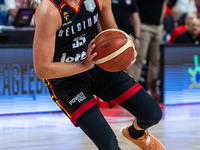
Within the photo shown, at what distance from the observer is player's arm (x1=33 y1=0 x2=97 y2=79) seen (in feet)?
6.48

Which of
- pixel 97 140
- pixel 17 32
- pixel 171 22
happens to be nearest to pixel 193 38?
pixel 171 22

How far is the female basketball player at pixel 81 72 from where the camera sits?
2.02 metres

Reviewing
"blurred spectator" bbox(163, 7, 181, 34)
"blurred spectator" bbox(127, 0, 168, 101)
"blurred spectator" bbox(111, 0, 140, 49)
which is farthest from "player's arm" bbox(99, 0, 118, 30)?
"blurred spectator" bbox(163, 7, 181, 34)

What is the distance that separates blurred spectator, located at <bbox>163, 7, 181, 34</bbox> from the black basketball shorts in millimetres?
5329

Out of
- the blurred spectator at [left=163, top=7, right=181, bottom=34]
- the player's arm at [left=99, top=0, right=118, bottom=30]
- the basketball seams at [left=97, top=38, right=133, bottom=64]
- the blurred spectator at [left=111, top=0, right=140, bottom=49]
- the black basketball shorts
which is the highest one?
the player's arm at [left=99, top=0, right=118, bottom=30]

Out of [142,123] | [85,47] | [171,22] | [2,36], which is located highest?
[85,47]

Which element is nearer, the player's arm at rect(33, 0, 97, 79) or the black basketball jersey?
the player's arm at rect(33, 0, 97, 79)

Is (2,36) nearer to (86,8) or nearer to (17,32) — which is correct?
(17,32)

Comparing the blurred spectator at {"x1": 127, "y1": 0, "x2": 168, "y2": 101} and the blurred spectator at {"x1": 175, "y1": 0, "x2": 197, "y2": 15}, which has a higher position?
the blurred spectator at {"x1": 127, "y1": 0, "x2": 168, "y2": 101}

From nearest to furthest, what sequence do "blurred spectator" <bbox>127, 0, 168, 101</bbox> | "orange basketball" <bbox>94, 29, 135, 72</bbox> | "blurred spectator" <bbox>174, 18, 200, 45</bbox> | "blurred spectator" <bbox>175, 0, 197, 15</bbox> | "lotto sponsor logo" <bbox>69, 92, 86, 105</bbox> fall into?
"orange basketball" <bbox>94, 29, 135, 72</bbox> < "lotto sponsor logo" <bbox>69, 92, 86, 105</bbox> < "blurred spectator" <bbox>127, 0, 168, 101</bbox> < "blurred spectator" <bbox>174, 18, 200, 45</bbox> < "blurred spectator" <bbox>175, 0, 197, 15</bbox>

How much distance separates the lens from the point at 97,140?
6.84ft

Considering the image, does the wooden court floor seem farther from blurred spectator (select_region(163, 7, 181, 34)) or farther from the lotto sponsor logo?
blurred spectator (select_region(163, 7, 181, 34))

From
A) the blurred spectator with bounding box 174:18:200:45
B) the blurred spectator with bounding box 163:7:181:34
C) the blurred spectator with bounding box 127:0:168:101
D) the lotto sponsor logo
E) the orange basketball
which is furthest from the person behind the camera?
the blurred spectator with bounding box 163:7:181:34

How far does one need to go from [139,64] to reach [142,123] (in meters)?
2.80
